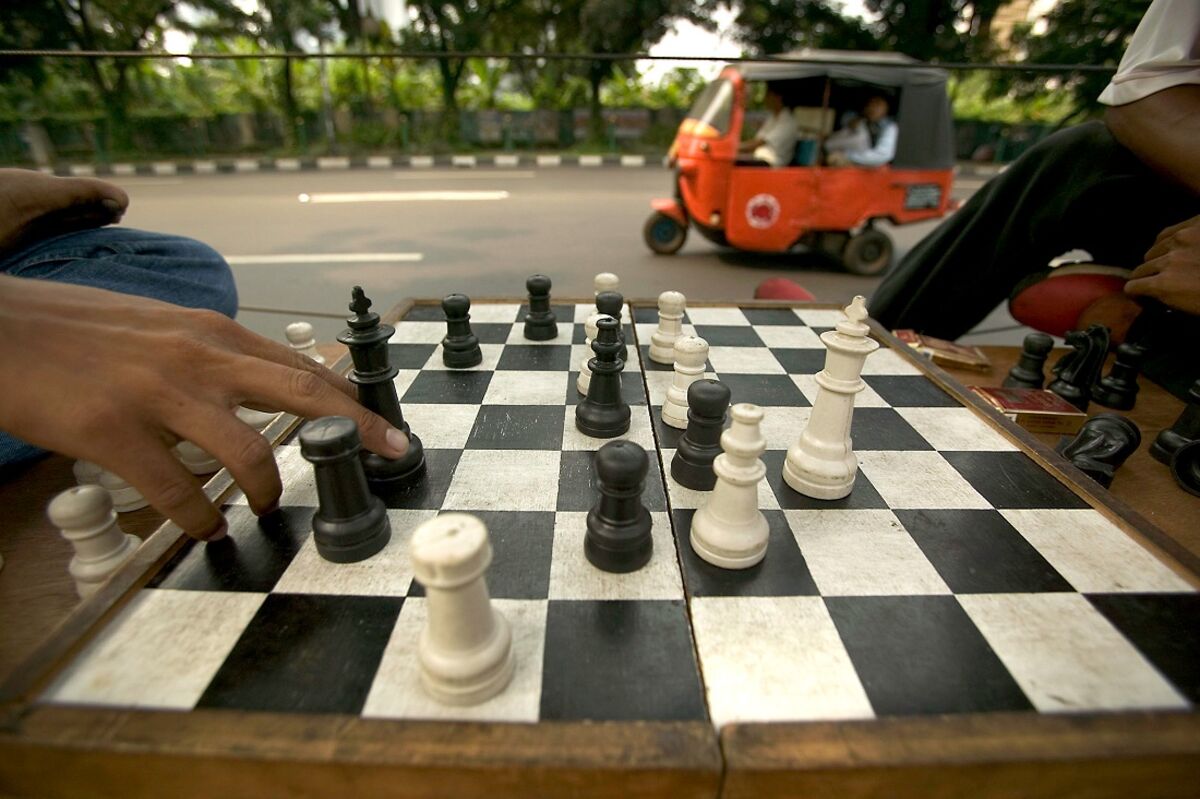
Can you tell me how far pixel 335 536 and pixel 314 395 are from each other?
0.70 ft

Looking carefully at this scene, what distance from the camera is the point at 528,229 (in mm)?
5328

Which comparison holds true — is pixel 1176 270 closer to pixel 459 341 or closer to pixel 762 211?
pixel 459 341

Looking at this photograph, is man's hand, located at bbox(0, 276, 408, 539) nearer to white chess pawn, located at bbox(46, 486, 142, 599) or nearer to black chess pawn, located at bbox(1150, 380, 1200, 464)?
white chess pawn, located at bbox(46, 486, 142, 599)

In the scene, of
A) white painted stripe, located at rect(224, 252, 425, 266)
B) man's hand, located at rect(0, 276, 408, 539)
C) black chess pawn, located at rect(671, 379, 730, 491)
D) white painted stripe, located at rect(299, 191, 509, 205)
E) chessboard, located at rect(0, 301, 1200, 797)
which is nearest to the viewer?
chessboard, located at rect(0, 301, 1200, 797)

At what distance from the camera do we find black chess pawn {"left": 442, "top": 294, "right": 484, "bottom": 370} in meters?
1.37

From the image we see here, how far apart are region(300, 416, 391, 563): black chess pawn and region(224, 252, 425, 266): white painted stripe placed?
3869 millimetres

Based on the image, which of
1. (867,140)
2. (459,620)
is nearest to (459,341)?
(459,620)

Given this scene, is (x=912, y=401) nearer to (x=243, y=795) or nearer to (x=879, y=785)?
(x=879, y=785)

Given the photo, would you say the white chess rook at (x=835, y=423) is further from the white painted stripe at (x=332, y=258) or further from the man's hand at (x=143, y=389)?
the white painted stripe at (x=332, y=258)

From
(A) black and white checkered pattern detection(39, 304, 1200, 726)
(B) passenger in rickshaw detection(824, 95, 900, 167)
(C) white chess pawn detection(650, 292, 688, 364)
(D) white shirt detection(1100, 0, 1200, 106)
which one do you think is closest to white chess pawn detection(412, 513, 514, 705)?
(A) black and white checkered pattern detection(39, 304, 1200, 726)

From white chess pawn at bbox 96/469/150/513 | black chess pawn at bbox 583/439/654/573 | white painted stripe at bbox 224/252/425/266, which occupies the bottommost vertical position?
white painted stripe at bbox 224/252/425/266

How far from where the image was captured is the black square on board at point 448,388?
125cm

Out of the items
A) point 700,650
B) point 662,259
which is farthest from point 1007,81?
point 700,650

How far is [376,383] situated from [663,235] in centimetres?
406
